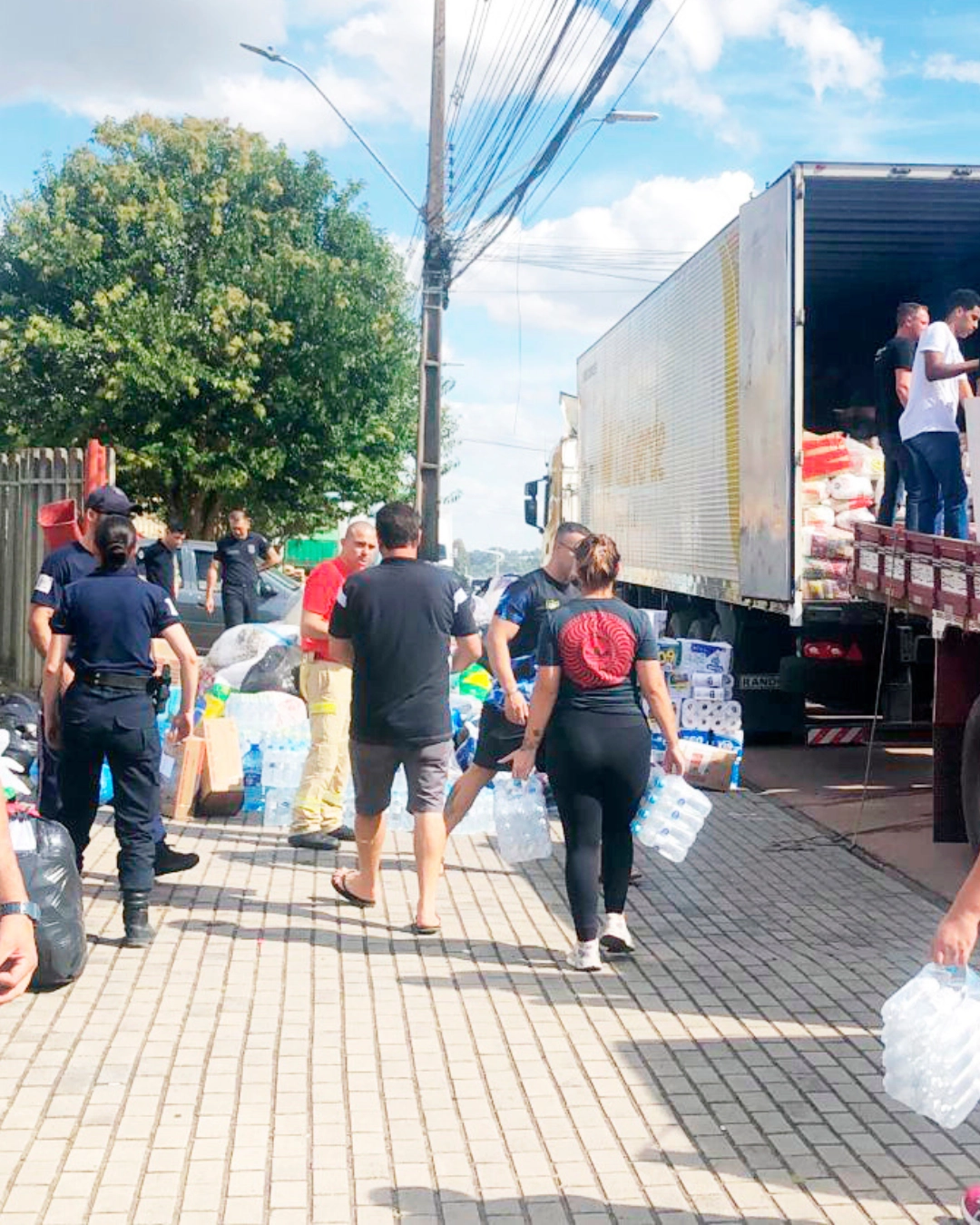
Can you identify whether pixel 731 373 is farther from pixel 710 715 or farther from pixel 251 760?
pixel 251 760

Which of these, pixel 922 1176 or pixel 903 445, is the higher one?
pixel 903 445

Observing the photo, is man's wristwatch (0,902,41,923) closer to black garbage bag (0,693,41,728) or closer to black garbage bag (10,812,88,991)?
black garbage bag (10,812,88,991)

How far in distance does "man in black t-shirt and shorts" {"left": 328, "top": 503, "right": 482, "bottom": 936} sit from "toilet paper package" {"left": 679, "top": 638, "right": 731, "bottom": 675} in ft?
15.5

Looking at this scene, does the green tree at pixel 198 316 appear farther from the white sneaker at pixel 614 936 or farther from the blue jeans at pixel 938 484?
the white sneaker at pixel 614 936

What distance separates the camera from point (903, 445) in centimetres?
1018

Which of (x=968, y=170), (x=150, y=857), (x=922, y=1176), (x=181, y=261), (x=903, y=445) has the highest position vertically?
(x=181, y=261)

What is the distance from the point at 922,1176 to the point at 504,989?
2.18m

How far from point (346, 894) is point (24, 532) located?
27.7ft

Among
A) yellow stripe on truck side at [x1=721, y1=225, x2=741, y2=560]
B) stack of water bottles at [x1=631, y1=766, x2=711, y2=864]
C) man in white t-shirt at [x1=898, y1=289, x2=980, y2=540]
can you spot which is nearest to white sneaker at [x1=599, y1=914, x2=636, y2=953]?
stack of water bottles at [x1=631, y1=766, x2=711, y2=864]

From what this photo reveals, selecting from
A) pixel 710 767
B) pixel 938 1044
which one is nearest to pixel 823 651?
pixel 710 767

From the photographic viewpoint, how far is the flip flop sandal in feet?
24.7

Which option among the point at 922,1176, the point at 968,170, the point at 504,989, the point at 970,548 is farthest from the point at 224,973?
the point at 968,170

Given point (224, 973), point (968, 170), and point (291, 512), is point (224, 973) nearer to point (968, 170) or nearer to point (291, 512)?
point (968, 170)

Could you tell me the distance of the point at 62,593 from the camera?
24.1 ft
